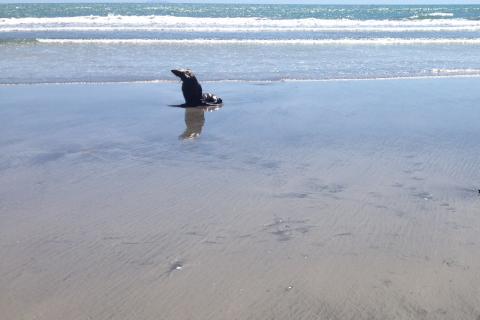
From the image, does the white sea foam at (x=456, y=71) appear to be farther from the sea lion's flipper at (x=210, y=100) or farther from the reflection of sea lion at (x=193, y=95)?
the reflection of sea lion at (x=193, y=95)

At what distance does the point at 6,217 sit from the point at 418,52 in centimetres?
1895

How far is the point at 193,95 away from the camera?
11.0m

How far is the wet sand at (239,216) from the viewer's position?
160 inches

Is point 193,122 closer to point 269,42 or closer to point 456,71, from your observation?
point 456,71

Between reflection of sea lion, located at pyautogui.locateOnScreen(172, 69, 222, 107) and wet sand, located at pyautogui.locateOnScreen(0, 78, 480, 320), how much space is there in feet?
3.78

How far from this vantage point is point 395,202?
5.76 metres

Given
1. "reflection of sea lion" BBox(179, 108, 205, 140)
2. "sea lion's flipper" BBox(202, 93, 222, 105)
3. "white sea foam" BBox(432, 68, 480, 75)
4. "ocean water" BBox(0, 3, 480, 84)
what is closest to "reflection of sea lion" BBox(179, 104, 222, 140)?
"reflection of sea lion" BBox(179, 108, 205, 140)

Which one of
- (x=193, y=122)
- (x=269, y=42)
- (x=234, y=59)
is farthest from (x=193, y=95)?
(x=269, y=42)

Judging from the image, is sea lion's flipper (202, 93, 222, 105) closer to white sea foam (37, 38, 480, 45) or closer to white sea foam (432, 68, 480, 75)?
white sea foam (432, 68, 480, 75)

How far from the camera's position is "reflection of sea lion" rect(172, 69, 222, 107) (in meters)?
11.0

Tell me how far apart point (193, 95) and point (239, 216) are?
5908 mm

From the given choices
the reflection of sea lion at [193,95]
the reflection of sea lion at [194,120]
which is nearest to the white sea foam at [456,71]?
the reflection of sea lion at [193,95]

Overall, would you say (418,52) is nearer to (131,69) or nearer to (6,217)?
(131,69)

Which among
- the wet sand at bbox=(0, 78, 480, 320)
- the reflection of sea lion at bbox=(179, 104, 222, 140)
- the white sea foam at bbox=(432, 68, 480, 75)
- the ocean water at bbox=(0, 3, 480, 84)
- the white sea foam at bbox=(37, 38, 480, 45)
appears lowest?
the white sea foam at bbox=(37, 38, 480, 45)
